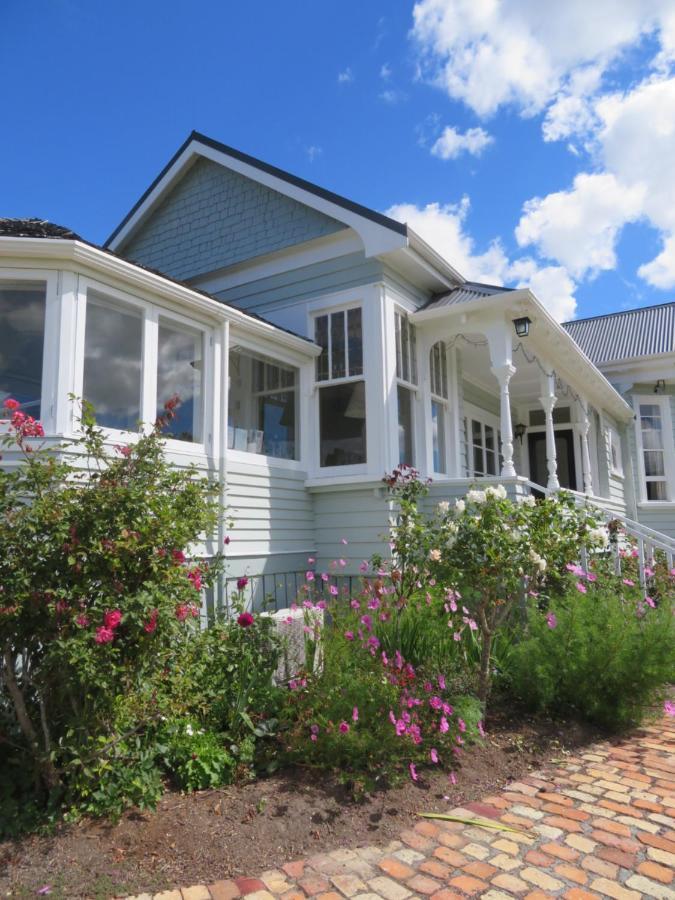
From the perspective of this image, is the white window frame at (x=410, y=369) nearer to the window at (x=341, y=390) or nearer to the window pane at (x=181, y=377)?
the window at (x=341, y=390)

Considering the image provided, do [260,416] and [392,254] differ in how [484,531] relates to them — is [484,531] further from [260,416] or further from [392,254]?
[392,254]

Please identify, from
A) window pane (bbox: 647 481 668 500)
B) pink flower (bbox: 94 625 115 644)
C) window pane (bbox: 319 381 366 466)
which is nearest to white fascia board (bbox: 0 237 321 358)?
window pane (bbox: 319 381 366 466)

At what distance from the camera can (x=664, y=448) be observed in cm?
1430

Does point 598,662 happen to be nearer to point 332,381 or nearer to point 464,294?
point 332,381

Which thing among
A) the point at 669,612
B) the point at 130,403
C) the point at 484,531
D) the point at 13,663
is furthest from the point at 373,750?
the point at 130,403

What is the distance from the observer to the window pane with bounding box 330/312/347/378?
7.96 m

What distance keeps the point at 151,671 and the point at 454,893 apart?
174cm

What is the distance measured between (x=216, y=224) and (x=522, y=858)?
30.3ft

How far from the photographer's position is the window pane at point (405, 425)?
25.5 ft

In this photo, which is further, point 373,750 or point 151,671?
point 373,750

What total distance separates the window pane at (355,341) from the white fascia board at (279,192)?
835 millimetres

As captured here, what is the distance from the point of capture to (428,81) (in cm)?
766

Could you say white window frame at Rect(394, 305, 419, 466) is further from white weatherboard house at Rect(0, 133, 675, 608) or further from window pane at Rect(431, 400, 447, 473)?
window pane at Rect(431, 400, 447, 473)

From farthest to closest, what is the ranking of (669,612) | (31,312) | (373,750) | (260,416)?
(260,416), (31,312), (669,612), (373,750)
